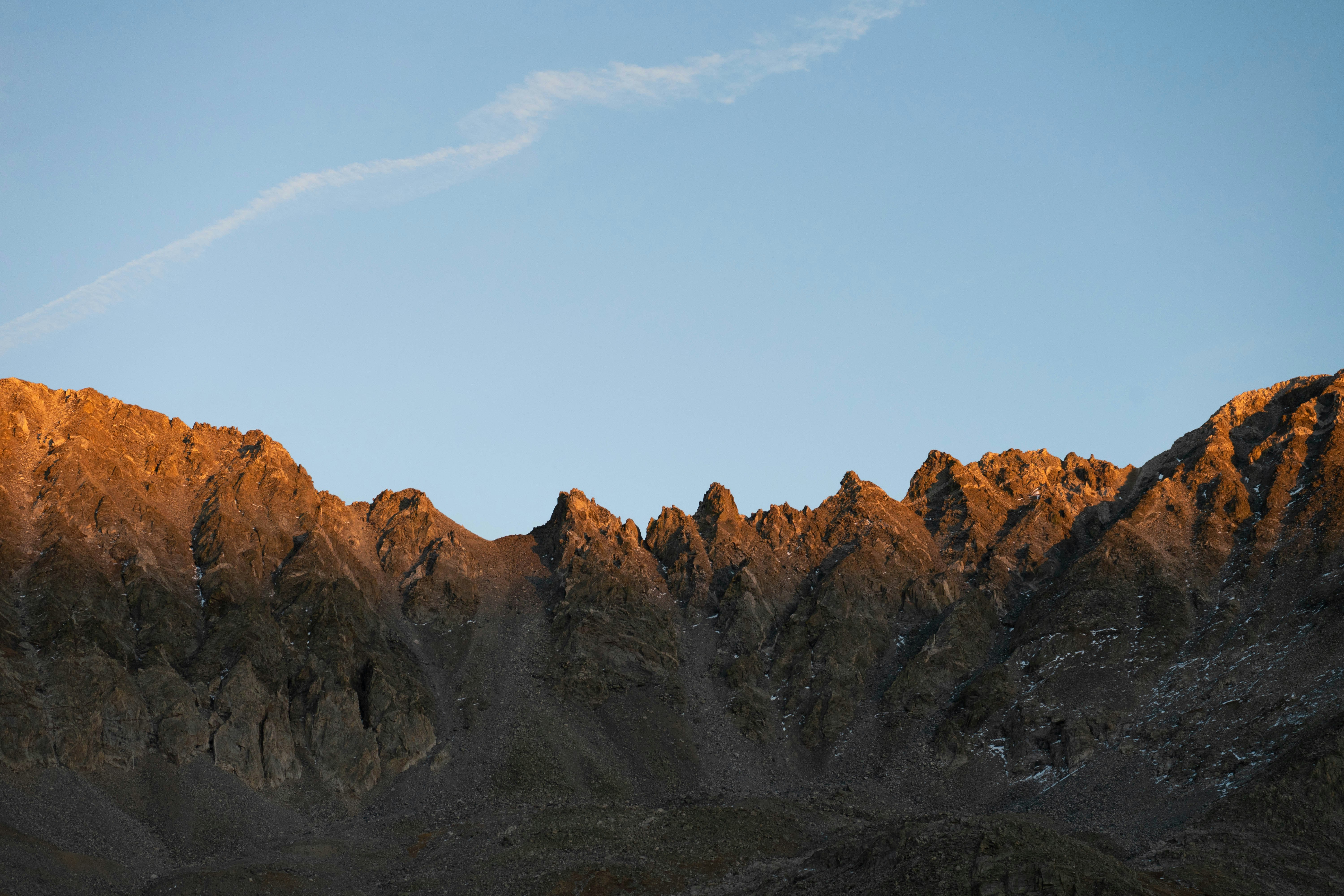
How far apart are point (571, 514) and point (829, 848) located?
85.9 meters

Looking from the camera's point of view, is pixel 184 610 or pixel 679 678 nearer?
pixel 184 610

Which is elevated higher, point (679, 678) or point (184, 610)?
point (184, 610)

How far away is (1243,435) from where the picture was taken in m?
156

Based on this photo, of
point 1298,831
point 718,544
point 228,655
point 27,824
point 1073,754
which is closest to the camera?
point 1298,831

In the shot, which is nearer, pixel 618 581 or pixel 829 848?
pixel 829 848

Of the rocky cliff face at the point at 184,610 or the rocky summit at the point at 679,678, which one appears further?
the rocky cliff face at the point at 184,610

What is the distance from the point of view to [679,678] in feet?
418

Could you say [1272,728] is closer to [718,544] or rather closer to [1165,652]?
[1165,652]

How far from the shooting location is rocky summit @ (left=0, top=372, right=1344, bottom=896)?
76750 millimetres

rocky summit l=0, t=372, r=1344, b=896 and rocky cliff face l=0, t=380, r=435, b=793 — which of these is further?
rocky cliff face l=0, t=380, r=435, b=793

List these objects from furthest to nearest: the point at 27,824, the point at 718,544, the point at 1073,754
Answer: the point at 718,544
the point at 1073,754
the point at 27,824

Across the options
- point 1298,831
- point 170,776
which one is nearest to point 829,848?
point 1298,831

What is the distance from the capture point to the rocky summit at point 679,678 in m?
76.8

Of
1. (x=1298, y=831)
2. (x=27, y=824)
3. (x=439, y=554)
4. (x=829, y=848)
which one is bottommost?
(x=1298, y=831)
